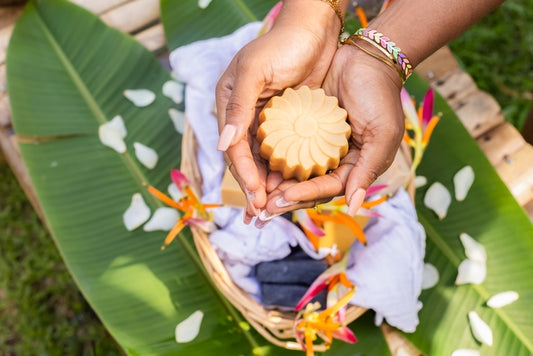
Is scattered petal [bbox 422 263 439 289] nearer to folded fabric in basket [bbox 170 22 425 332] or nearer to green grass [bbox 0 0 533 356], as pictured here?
folded fabric in basket [bbox 170 22 425 332]

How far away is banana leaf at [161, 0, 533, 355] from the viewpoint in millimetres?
1466

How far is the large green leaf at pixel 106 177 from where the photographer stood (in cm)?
147

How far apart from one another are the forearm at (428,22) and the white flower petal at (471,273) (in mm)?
610

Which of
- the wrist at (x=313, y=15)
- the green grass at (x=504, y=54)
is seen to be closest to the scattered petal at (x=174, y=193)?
the wrist at (x=313, y=15)

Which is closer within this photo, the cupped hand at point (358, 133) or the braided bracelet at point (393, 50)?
the cupped hand at point (358, 133)

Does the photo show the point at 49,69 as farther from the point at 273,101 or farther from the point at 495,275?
the point at 495,275

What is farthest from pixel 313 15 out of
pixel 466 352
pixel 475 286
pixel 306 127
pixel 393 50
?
pixel 466 352

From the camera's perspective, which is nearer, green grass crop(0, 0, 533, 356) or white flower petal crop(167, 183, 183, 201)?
white flower petal crop(167, 183, 183, 201)

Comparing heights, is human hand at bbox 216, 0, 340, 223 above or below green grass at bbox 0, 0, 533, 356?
above

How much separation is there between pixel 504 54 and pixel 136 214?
6.23ft

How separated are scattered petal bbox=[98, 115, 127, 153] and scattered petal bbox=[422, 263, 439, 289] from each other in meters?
0.98

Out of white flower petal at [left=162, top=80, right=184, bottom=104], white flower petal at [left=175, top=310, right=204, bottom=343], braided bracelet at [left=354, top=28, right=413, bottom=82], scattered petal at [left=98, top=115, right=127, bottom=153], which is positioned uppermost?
braided bracelet at [left=354, top=28, right=413, bottom=82]

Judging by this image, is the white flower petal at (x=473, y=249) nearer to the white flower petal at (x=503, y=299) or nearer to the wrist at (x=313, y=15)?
the white flower petal at (x=503, y=299)

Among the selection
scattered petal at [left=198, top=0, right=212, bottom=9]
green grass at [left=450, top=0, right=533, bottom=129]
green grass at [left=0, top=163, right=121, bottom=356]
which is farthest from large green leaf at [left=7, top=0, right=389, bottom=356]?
green grass at [left=450, top=0, right=533, bottom=129]
